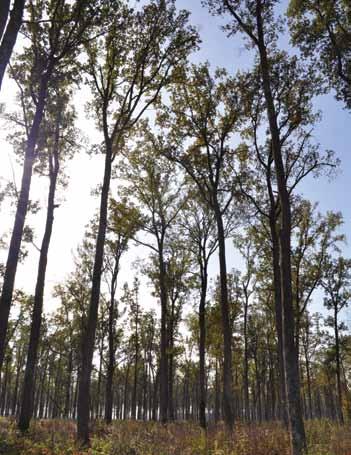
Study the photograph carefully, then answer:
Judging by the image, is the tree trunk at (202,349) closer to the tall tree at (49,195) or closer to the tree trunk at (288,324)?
the tall tree at (49,195)

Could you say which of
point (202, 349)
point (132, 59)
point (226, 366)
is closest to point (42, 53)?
point (132, 59)

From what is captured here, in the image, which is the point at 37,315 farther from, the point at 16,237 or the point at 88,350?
the point at 16,237

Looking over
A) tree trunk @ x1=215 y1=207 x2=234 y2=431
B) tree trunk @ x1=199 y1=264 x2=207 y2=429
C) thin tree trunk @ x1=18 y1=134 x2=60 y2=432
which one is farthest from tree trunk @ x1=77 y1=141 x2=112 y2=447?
tree trunk @ x1=199 y1=264 x2=207 y2=429

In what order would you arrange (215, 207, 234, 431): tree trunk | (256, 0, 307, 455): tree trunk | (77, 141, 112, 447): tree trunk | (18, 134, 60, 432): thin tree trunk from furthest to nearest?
(215, 207, 234, 431): tree trunk
(18, 134, 60, 432): thin tree trunk
(77, 141, 112, 447): tree trunk
(256, 0, 307, 455): tree trunk

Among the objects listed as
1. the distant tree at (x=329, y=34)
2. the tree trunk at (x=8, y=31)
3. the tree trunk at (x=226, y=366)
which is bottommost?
the tree trunk at (x=226, y=366)

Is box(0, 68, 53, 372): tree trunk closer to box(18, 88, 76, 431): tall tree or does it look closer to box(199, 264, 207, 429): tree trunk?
box(18, 88, 76, 431): tall tree

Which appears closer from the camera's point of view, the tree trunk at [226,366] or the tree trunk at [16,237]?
the tree trunk at [16,237]

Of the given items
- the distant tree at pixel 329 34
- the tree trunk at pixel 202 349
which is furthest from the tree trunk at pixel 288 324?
the tree trunk at pixel 202 349

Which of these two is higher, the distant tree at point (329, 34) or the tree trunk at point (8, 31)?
the distant tree at point (329, 34)

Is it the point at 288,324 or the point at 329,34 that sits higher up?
the point at 329,34

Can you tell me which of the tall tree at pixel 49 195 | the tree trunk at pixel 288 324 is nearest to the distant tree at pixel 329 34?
the tree trunk at pixel 288 324

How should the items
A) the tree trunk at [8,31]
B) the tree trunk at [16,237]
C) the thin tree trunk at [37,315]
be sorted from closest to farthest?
the tree trunk at [8,31] → the tree trunk at [16,237] → the thin tree trunk at [37,315]

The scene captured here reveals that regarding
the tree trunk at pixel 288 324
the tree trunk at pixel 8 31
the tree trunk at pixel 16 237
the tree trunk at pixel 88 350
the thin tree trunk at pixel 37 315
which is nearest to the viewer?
the tree trunk at pixel 8 31

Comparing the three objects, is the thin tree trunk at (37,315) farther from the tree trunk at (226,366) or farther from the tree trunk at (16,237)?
the tree trunk at (226,366)
